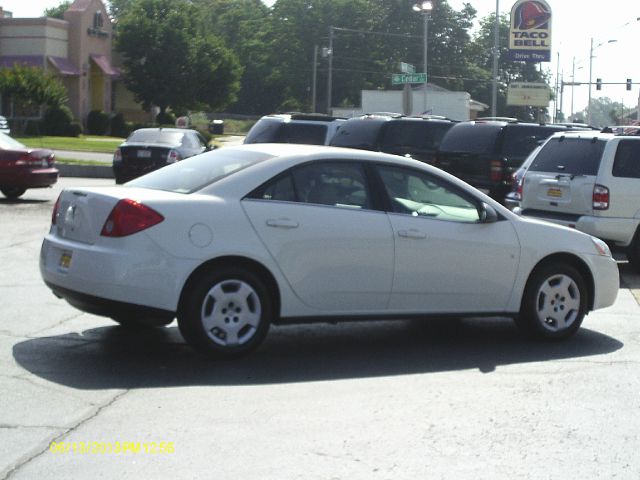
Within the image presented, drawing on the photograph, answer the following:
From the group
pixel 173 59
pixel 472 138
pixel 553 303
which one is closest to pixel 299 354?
pixel 553 303

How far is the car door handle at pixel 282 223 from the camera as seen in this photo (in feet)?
26.6

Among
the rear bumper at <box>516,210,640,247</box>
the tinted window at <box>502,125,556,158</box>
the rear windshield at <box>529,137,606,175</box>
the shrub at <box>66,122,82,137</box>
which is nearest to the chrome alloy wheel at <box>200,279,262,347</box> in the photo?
the rear bumper at <box>516,210,640,247</box>

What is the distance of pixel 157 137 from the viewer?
25.2 m

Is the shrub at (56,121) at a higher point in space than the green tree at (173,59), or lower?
lower

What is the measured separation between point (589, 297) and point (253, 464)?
4.67 metres

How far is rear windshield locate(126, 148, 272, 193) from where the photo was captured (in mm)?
8312

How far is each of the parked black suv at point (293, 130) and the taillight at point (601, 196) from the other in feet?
33.9

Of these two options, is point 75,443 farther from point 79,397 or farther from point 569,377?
point 569,377

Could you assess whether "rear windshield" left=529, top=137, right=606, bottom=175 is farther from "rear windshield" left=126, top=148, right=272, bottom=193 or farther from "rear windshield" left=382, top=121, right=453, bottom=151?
"rear windshield" left=382, top=121, right=453, bottom=151

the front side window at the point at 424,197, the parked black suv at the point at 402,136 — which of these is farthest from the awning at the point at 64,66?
the front side window at the point at 424,197

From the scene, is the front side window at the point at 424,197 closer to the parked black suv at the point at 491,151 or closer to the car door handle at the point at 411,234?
the car door handle at the point at 411,234

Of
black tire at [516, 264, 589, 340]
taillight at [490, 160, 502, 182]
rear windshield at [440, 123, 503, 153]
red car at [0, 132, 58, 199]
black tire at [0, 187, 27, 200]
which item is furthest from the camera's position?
black tire at [0, 187, 27, 200]

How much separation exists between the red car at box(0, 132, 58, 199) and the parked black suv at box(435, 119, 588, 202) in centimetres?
734
